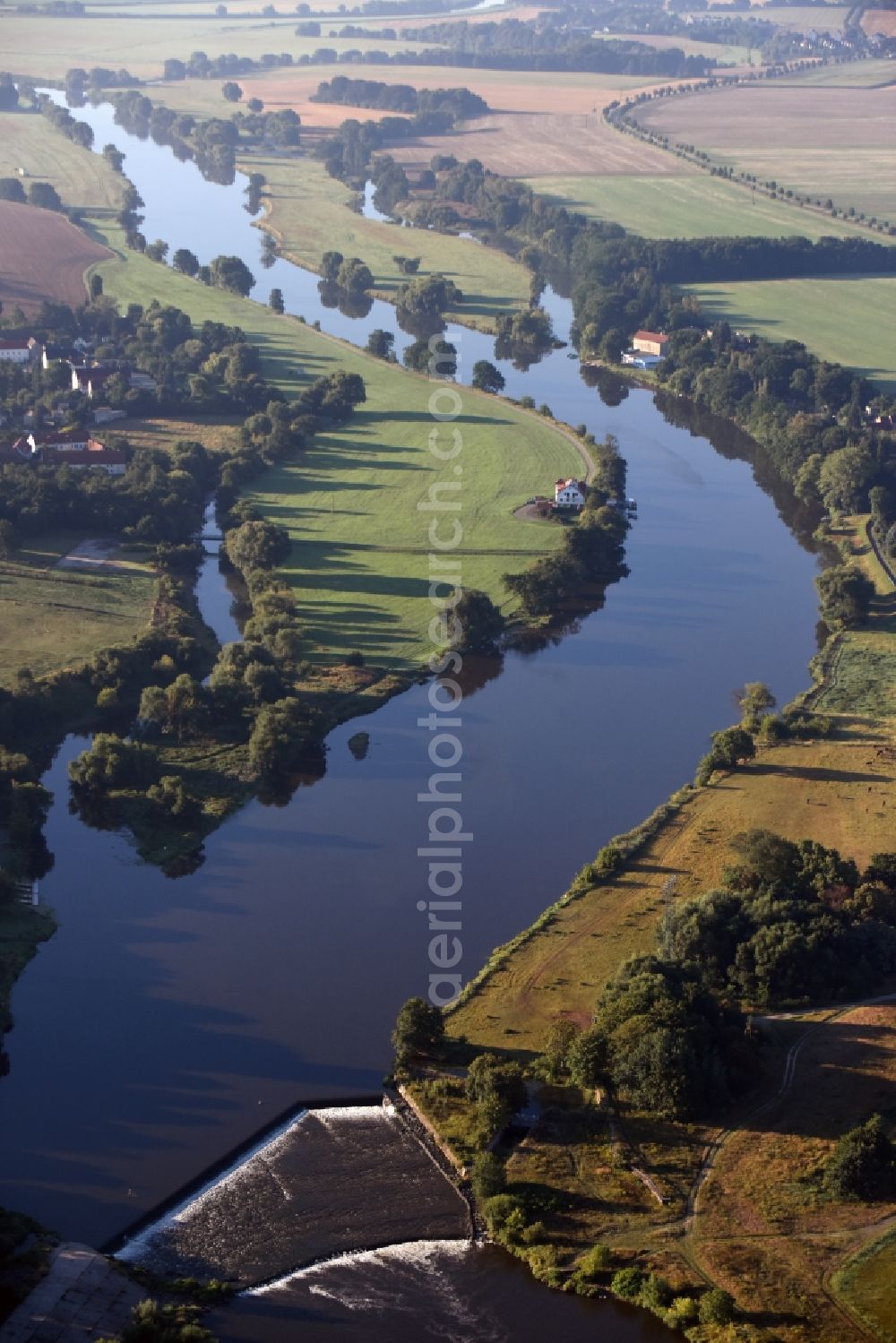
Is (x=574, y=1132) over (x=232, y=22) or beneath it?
beneath

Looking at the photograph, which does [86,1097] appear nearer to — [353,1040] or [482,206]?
[353,1040]

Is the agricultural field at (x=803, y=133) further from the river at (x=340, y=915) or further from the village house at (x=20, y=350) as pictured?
the river at (x=340, y=915)

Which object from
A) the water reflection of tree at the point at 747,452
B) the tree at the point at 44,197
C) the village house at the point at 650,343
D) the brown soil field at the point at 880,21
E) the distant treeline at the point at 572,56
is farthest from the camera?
the distant treeline at the point at 572,56

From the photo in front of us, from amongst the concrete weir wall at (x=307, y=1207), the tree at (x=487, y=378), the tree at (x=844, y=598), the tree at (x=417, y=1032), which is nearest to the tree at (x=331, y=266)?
the tree at (x=487, y=378)

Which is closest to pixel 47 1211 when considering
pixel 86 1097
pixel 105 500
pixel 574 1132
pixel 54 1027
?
pixel 86 1097

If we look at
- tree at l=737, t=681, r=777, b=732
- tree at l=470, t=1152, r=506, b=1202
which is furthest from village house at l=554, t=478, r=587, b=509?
tree at l=470, t=1152, r=506, b=1202
